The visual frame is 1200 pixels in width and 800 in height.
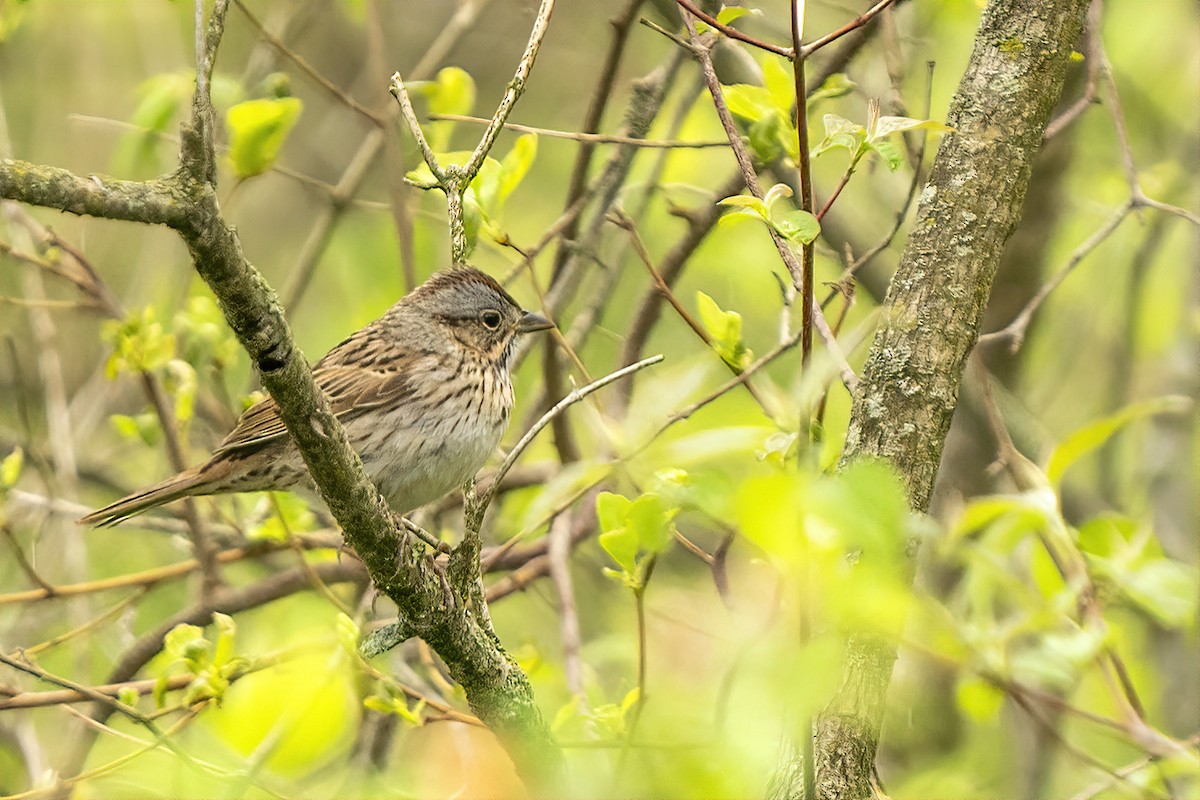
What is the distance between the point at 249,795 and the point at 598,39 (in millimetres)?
4976

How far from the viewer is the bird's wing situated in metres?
4.09

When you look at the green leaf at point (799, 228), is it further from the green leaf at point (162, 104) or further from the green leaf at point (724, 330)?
the green leaf at point (162, 104)

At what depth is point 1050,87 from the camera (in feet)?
9.00

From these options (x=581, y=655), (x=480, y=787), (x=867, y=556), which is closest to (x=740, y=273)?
(x=581, y=655)

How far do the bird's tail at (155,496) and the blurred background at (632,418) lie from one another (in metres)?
0.22

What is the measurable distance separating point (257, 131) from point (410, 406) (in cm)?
117

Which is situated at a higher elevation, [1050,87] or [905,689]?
[1050,87]

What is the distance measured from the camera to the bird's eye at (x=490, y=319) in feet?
15.1

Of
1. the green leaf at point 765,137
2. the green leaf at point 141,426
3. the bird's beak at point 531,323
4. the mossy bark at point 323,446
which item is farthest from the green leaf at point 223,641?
the green leaf at point 765,137

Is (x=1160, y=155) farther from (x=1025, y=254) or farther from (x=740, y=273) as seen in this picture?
(x=740, y=273)

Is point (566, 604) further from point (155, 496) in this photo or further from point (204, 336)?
point (204, 336)

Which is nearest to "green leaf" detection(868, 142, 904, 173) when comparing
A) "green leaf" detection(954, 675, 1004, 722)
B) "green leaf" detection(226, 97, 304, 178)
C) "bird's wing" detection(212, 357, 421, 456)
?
"green leaf" detection(954, 675, 1004, 722)

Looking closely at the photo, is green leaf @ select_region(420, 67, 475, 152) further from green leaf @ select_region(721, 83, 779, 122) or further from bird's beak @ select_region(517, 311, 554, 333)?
green leaf @ select_region(721, 83, 779, 122)

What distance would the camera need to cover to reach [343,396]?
171 inches
